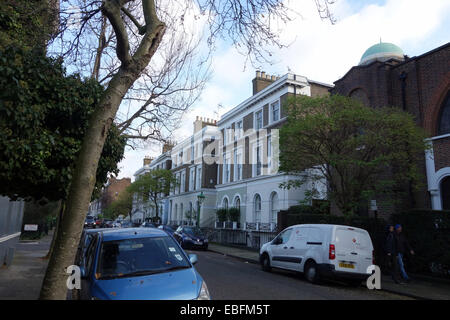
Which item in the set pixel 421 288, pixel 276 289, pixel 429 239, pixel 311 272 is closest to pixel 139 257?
pixel 276 289

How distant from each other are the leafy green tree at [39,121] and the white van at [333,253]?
7497 millimetres

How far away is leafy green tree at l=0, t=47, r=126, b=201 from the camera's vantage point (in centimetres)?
553

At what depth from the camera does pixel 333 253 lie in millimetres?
10391

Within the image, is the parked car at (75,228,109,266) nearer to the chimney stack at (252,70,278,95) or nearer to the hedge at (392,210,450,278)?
the hedge at (392,210,450,278)

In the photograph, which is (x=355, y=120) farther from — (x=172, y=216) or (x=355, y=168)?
(x=172, y=216)

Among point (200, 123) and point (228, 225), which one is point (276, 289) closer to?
point (228, 225)

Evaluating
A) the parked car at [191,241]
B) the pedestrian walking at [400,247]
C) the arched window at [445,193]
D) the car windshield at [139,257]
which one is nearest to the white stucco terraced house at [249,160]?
the parked car at [191,241]

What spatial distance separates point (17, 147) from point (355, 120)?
1141 cm

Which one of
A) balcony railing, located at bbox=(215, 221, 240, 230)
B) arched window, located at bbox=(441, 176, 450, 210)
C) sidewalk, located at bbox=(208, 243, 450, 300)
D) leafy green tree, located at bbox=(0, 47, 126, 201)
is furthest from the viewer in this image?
balcony railing, located at bbox=(215, 221, 240, 230)

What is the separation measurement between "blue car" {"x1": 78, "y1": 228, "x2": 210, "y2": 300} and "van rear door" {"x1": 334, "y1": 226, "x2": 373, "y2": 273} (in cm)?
616

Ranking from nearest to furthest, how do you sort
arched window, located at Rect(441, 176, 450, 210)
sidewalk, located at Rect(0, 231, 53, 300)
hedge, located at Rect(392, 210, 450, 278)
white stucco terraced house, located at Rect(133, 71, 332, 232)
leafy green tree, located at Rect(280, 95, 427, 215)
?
sidewalk, located at Rect(0, 231, 53, 300), hedge, located at Rect(392, 210, 450, 278), leafy green tree, located at Rect(280, 95, 427, 215), arched window, located at Rect(441, 176, 450, 210), white stucco terraced house, located at Rect(133, 71, 332, 232)

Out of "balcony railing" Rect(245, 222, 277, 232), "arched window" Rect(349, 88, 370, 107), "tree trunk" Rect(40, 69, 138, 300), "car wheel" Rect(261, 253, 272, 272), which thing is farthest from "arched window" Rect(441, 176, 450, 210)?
"tree trunk" Rect(40, 69, 138, 300)

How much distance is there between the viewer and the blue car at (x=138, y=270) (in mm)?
4527
